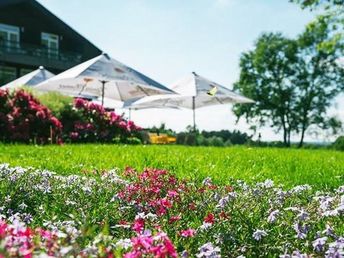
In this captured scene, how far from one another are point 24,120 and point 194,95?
272 inches

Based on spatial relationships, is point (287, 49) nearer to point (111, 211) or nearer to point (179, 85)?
point (179, 85)

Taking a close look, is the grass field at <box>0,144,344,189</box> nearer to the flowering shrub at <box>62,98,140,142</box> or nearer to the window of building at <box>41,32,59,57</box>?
the flowering shrub at <box>62,98,140,142</box>

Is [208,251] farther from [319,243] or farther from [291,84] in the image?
[291,84]

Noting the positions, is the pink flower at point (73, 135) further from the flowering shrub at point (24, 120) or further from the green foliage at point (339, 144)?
the green foliage at point (339, 144)

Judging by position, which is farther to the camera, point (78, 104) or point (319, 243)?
point (78, 104)

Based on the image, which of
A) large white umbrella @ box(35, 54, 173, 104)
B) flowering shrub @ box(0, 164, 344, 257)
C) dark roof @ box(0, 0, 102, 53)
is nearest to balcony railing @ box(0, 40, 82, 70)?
dark roof @ box(0, 0, 102, 53)

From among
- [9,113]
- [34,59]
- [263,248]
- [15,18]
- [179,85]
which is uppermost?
[15,18]

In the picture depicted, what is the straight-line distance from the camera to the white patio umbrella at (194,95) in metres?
21.0

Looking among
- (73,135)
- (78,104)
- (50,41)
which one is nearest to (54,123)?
(73,135)

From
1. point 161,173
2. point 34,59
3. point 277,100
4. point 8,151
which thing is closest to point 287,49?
point 277,100

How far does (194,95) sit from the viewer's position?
20406mm

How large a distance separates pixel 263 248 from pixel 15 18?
143ft

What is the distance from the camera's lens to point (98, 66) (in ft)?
60.6

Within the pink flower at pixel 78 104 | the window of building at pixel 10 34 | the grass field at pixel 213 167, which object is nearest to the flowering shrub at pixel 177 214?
the grass field at pixel 213 167
